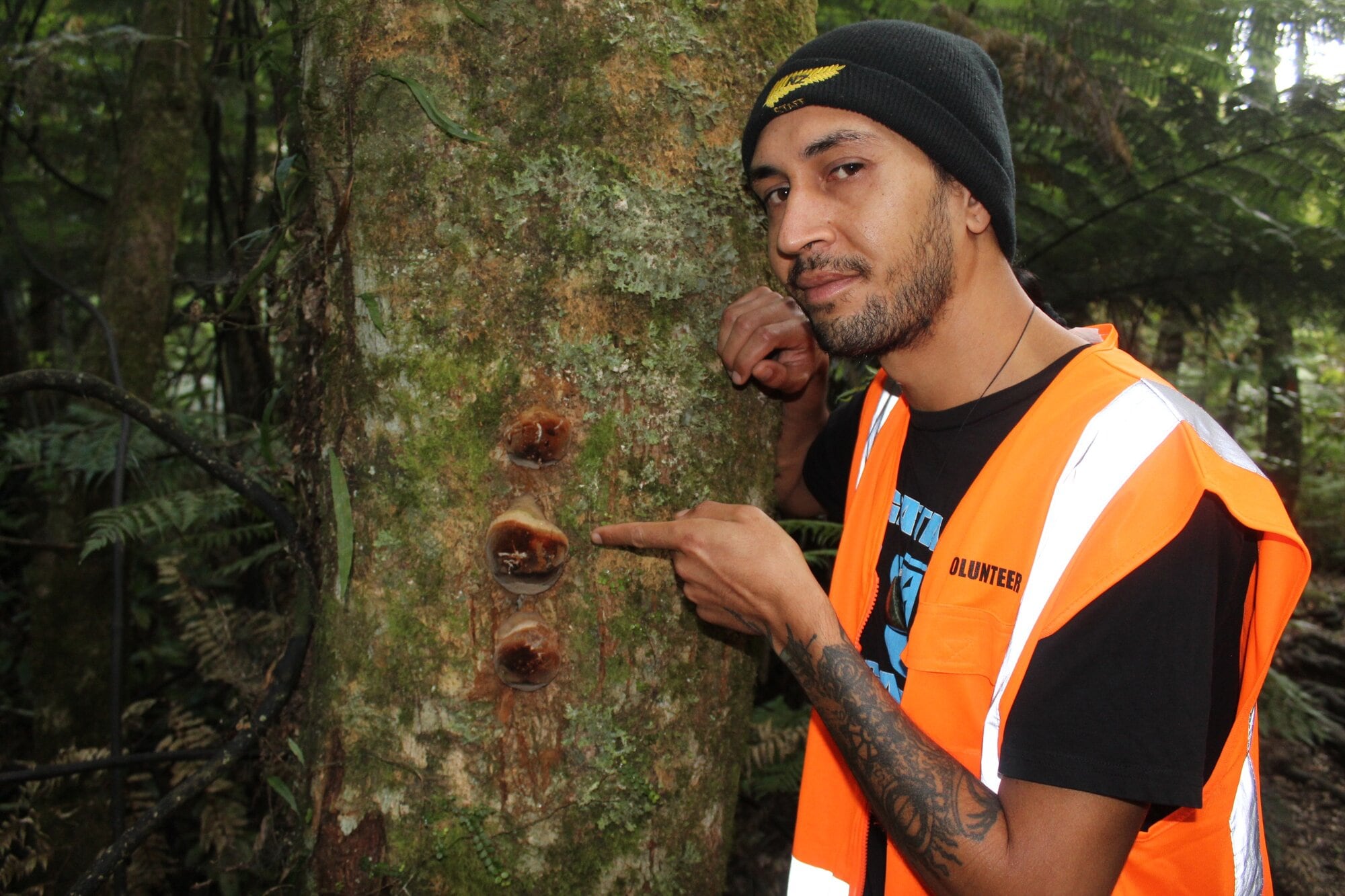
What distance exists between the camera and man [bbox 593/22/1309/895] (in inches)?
52.7

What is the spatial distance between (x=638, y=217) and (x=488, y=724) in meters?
1.03

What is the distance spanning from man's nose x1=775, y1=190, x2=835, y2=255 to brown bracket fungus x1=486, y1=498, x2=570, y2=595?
766mm

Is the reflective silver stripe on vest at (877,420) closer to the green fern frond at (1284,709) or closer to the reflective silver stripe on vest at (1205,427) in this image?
the reflective silver stripe on vest at (1205,427)

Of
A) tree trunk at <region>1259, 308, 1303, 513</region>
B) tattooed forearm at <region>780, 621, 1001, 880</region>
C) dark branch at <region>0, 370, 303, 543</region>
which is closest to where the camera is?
tattooed forearm at <region>780, 621, 1001, 880</region>

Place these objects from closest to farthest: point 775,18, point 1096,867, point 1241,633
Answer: point 1096,867 < point 1241,633 < point 775,18

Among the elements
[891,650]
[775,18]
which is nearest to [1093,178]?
[775,18]

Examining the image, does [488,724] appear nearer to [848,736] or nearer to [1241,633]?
[848,736]

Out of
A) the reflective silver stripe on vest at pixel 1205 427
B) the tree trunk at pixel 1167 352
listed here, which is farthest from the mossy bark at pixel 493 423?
the tree trunk at pixel 1167 352

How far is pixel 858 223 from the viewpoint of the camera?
176 cm

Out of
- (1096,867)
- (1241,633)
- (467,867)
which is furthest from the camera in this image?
(467,867)

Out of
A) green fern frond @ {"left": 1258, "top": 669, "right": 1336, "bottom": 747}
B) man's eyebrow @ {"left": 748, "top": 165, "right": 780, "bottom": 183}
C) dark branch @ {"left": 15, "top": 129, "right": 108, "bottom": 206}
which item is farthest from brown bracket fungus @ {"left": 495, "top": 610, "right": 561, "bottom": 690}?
dark branch @ {"left": 15, "top": 129, "right": 108, "bottom": 206}

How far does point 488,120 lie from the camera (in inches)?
64.6

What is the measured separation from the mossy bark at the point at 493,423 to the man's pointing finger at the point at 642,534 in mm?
46

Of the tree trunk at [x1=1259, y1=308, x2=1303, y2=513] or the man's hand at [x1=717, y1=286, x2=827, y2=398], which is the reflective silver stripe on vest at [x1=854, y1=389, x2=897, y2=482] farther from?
the tree trunk at [x1=1259, y1=308, x2=1303, y2=513]
